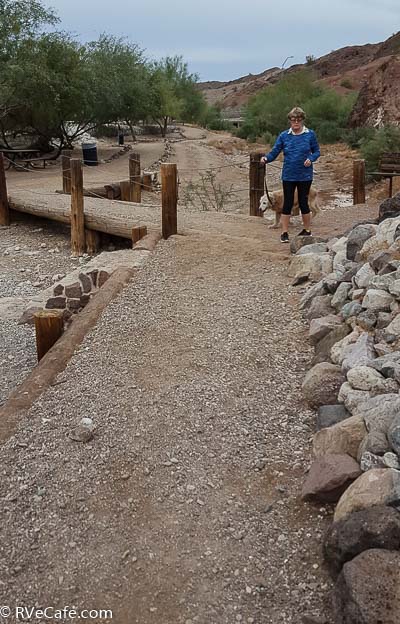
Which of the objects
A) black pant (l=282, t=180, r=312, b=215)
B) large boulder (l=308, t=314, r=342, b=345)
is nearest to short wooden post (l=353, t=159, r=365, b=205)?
black pant (l=282, t=180, r=312, b=215)

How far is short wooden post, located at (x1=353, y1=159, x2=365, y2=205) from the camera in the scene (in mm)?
10789

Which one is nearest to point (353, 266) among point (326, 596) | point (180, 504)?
point (180, 504)

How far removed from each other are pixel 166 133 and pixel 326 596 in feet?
125

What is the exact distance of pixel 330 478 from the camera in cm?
332

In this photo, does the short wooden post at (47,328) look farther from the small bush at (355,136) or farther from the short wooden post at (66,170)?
the small bush at (355,136)

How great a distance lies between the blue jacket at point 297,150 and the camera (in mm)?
7469

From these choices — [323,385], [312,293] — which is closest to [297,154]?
[312,293]

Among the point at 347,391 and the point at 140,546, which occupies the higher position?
the point at 347,391

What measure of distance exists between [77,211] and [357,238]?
6339mm

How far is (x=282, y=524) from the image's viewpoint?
3.29 metres

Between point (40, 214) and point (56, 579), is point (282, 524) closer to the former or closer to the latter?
point (56, 579)

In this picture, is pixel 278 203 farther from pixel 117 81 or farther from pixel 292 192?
pixel 117 81

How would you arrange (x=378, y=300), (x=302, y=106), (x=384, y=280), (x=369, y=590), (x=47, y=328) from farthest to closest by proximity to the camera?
(x=302, y=106) → (x=47, y=328) → (x=384, y=280) → (x=378, y=300) → (x=369, y=590)

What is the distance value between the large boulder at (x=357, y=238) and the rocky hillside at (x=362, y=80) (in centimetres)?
2162
